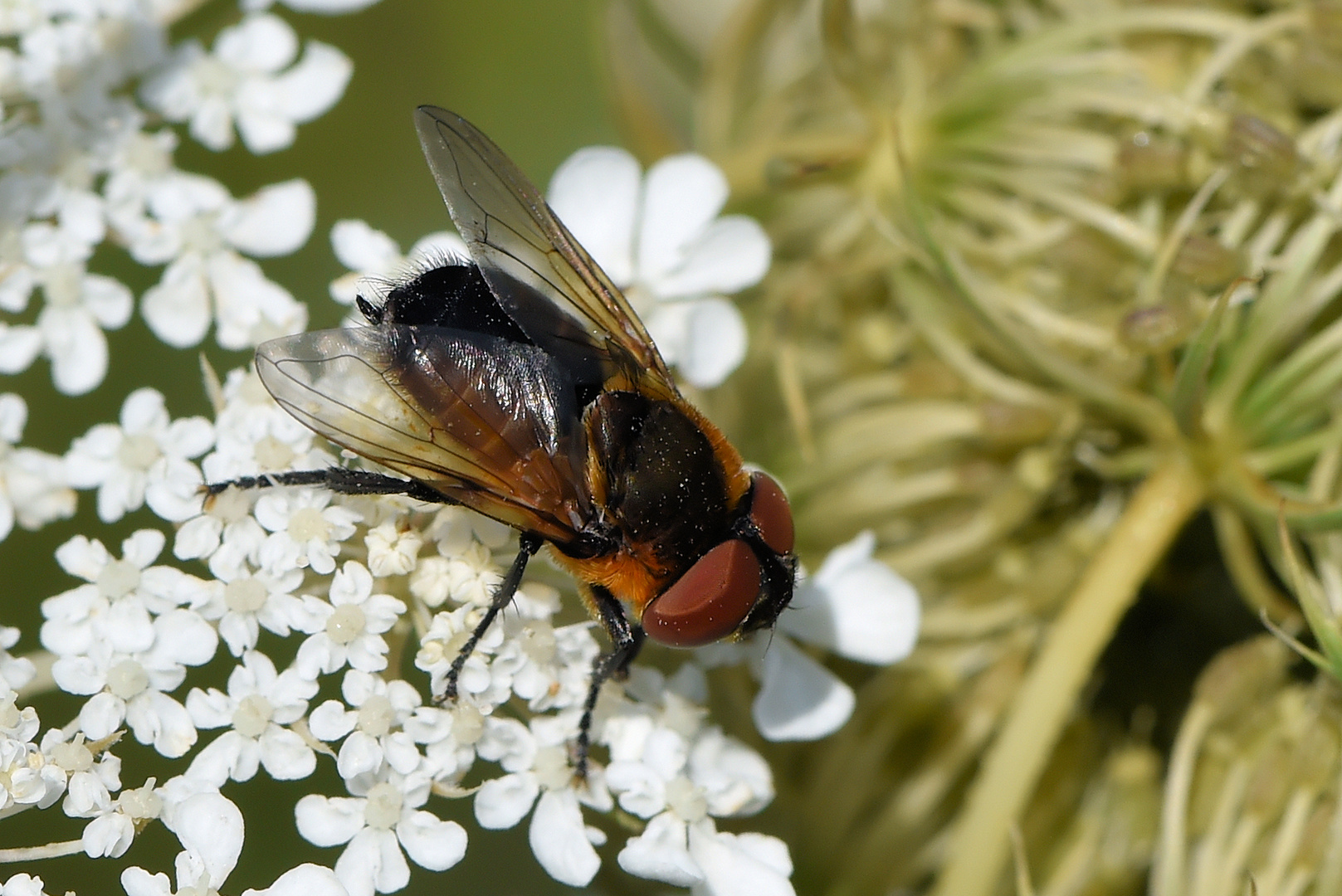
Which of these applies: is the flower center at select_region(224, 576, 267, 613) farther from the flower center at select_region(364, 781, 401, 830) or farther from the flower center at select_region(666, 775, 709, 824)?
the flower center at select_region(666, 775, 709, 824)

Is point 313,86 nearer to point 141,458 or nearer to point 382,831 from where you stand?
point 141,458

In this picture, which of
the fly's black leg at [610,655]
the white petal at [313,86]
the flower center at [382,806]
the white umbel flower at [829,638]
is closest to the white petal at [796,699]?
the white umbel flower at [829,638]

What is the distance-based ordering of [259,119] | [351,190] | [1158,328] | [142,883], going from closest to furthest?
[142,883], [1158,328], [259,119], [351,190]

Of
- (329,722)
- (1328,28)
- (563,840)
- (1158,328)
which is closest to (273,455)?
(329,722)

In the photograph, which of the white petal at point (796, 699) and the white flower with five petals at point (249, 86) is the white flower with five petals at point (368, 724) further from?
the white flower with five petals at point (249, 86)

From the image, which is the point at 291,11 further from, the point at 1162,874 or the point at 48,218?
the point at 1162,874

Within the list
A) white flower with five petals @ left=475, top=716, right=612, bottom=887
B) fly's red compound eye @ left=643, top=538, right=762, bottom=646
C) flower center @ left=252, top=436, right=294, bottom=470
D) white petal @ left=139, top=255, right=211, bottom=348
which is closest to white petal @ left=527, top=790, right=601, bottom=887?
white flower with five petals @ left=475, top=716, right=612, bottom=887
